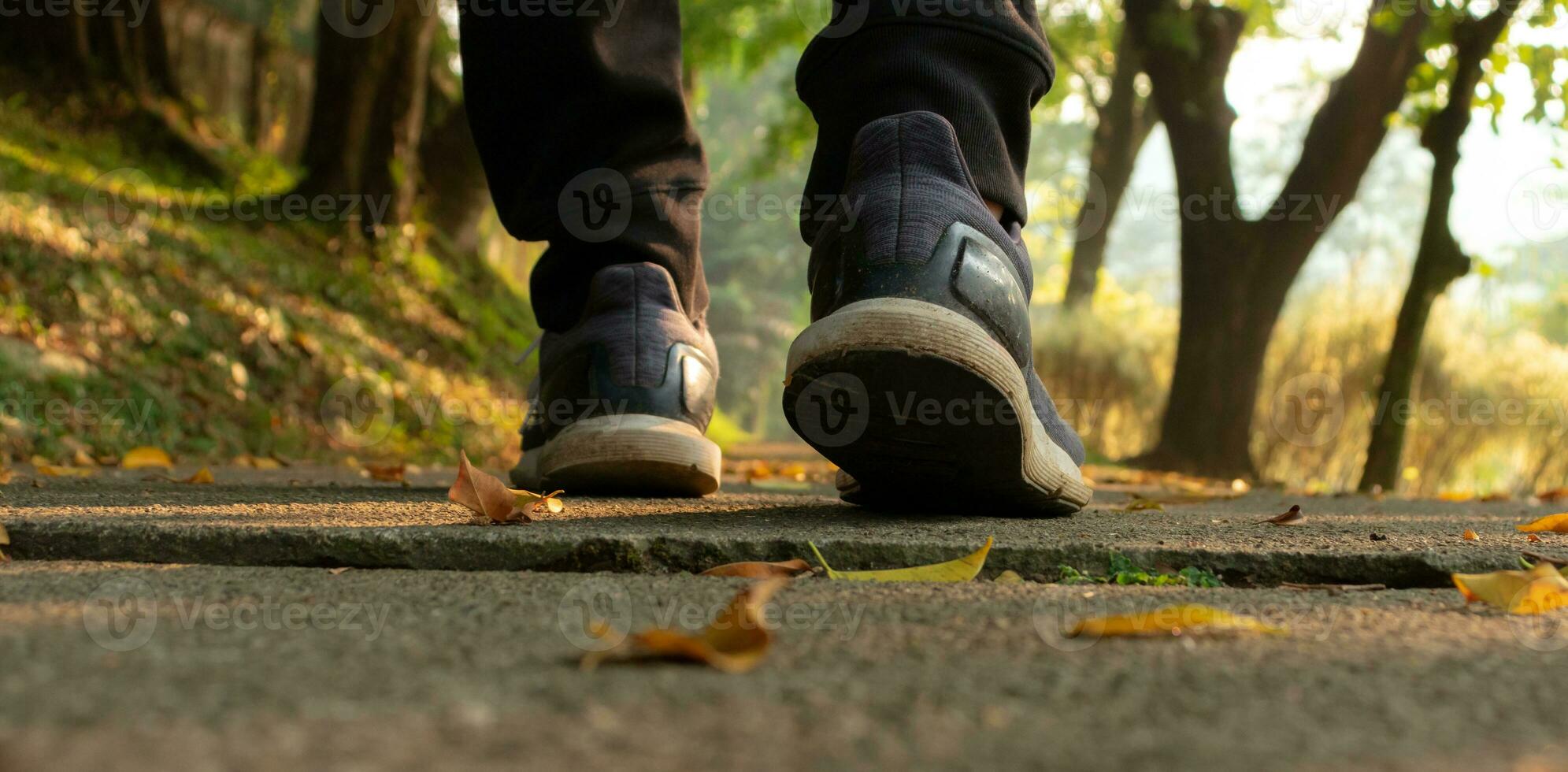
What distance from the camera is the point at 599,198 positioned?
1.78 metres

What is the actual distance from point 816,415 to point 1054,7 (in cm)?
1259

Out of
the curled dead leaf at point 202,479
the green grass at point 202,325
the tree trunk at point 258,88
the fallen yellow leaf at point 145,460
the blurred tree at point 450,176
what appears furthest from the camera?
the tree trunk at point 258,88

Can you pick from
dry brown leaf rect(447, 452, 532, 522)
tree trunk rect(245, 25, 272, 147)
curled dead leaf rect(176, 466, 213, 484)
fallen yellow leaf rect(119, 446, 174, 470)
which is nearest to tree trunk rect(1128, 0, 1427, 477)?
fallen yellow leaf rect(119, 446, 174, 470)

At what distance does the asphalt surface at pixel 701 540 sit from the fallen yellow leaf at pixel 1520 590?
0.53 ft

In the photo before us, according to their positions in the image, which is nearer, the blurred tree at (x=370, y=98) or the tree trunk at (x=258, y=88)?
the blurred tree at (x=370, y=98)

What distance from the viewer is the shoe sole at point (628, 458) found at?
1523 mm

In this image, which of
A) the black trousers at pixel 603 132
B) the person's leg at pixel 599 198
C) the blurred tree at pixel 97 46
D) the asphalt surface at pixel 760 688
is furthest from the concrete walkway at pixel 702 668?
the blurred tree at pixel 97 46

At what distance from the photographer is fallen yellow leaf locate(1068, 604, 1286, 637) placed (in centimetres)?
72

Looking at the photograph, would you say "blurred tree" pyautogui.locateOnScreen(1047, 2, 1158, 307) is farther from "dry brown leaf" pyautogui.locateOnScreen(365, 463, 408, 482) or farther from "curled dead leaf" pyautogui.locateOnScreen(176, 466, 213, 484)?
"curled dead leaf" pyautogui.locateOnScreen(176, 466, 213, 484)

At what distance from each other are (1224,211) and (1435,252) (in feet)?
5.81

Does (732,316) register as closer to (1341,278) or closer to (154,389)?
(1341,278)

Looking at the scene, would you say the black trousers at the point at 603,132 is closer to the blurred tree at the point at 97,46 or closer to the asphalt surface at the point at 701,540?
the asphalt surface at the point at 701,540

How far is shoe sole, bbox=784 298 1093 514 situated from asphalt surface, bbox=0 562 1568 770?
1.14ft

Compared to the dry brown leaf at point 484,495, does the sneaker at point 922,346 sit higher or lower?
higher
